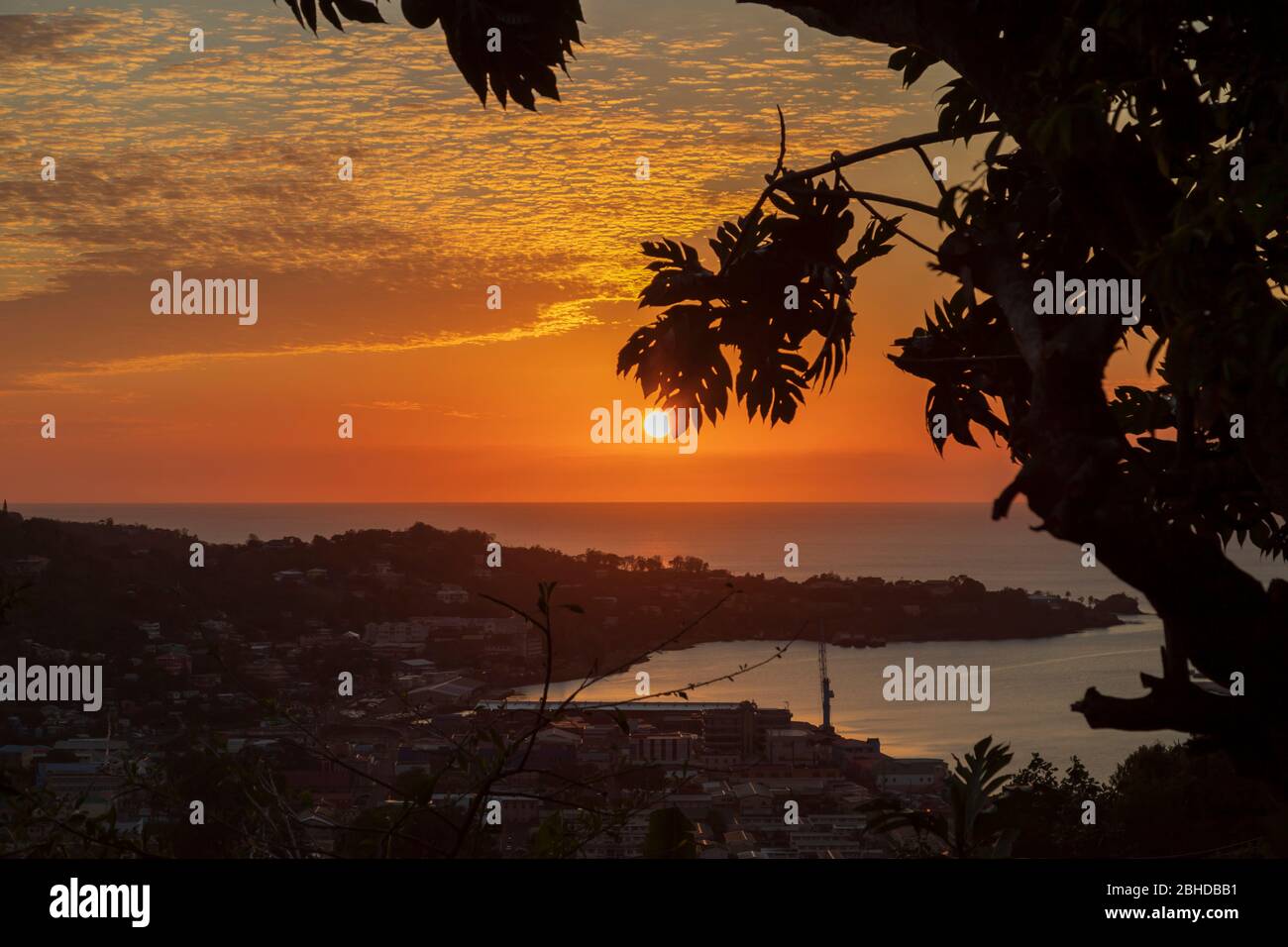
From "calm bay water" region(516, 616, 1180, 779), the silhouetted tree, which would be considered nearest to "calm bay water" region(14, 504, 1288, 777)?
"calm bay water" region(516, 616, 1180, 779)

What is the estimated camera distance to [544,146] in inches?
195

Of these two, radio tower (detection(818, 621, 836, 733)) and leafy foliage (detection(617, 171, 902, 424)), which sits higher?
leafy foliage (detection(617, 171, 902, 424))

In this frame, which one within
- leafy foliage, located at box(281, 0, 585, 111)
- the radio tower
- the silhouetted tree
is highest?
leafy foliage, located at box(281, 0, 585, 111)

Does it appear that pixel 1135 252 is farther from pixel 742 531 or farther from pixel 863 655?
pixel 742 531

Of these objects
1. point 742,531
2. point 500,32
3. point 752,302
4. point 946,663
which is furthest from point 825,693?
point 742,531

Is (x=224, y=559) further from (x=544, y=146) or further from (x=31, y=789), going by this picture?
(x=31, y=789)

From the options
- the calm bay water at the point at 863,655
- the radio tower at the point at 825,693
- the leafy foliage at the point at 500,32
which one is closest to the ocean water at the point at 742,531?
the calm bay water at the point at 863,655

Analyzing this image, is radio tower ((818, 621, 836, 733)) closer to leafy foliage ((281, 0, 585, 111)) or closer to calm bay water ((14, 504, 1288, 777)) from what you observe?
calm bay water ((14, 504, 1288, 777))

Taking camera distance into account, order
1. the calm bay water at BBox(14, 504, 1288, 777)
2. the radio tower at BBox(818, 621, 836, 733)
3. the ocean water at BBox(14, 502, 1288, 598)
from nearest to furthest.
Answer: the calm bay water at BBox(14, 504, 1288, 777) < the radio tower at BBox(818, 621, 836, 733) < the ocean water at BBox(14, 502, 1288, 598)

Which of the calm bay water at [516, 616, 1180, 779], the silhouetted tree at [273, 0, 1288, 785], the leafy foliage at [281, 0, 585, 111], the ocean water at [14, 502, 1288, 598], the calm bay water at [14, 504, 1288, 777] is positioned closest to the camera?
the silhouetted tree at [273, 0, 1288, 785]

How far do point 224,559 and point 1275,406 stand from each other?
254 inches

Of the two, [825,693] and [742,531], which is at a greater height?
[742,531]

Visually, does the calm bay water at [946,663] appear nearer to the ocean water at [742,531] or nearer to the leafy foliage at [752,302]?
the ocean water at [742,531]
